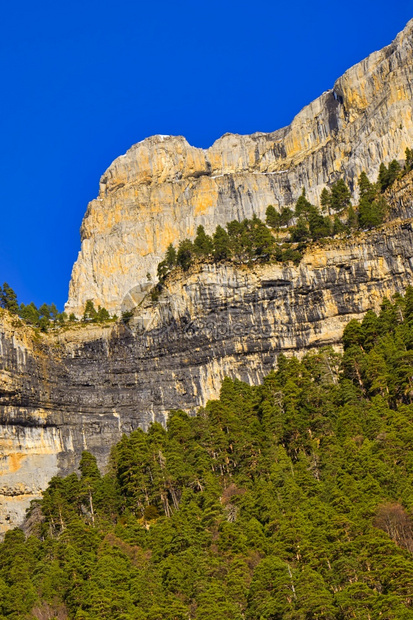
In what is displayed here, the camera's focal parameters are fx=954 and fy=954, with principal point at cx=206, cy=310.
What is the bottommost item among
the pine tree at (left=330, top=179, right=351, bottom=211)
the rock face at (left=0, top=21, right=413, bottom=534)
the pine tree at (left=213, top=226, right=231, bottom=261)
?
the rock face at (left=0, top=21, right=413, bottom=534)

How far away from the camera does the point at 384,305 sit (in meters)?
98.1

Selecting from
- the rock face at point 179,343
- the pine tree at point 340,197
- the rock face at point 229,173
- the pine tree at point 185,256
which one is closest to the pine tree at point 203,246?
the pine tree at point 185,256

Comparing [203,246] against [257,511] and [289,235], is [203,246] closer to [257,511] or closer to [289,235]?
[289,235]

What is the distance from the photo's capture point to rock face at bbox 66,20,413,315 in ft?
436

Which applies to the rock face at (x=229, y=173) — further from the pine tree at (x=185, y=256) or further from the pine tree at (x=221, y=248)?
the pine tree at (x=185, y=256)

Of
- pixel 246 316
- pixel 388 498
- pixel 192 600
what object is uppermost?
pixel 246 316

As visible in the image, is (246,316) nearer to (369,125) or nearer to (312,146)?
(369,125)

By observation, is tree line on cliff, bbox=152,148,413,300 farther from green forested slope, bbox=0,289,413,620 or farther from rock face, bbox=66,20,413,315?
rock face, bbox=66,20,413,315

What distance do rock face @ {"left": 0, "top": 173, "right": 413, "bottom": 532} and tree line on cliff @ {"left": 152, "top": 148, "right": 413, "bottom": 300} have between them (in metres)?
2.11

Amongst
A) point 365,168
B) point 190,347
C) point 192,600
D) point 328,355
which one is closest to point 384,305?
point 328,355

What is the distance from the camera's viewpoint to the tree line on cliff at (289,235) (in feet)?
354

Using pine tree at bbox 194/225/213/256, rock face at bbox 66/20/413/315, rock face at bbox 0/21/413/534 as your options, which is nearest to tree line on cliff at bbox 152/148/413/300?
pine tree at bbox 194/225/213/256

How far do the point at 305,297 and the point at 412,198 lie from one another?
16.4 metres

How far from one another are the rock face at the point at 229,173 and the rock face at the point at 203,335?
28.3 meters
